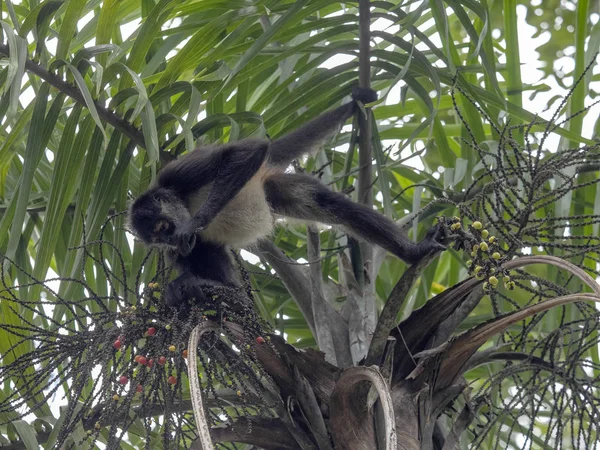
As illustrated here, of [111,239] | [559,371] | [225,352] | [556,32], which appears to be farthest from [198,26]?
[556,32]

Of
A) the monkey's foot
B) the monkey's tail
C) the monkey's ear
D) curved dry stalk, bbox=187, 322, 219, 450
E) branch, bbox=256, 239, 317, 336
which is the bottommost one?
curved dry stalk, bbox=187, 322, 219, 450

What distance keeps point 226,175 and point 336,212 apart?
0.54 m

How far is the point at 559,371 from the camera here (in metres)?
2.18

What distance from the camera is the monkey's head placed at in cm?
359

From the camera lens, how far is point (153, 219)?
3.62m

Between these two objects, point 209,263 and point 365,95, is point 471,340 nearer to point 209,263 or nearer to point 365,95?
point 365,95

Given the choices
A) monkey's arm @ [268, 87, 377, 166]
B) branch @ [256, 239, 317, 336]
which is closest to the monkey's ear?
monkey's arm @ [268, 87, 377, 166]

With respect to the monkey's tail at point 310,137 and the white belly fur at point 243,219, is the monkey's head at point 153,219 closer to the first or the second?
the white belly fur at point 243,219

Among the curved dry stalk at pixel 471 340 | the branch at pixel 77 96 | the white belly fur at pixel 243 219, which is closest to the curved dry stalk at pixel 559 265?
the curved dry stalk at pixel 471 340

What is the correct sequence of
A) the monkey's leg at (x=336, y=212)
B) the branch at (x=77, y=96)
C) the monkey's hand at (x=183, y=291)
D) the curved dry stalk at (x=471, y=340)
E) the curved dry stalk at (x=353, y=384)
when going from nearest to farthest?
the curved dry stalk at (x=353, y=384) < the curved dry stalk at (x=471, y=340) < the monkey's hand at (x=183, y=291) < the branch at (x=77, y=96) < the monkey's leg at (x=336, y=212)

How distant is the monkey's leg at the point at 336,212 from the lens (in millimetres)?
3297

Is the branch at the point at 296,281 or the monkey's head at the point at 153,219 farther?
the monkey's head at the point at 153,219

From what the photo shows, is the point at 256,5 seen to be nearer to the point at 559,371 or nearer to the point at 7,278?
the point at 7,278

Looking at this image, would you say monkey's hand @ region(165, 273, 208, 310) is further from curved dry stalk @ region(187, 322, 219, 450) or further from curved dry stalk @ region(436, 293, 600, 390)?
curved dry stalk @ region(436, 293, 600, 390)
